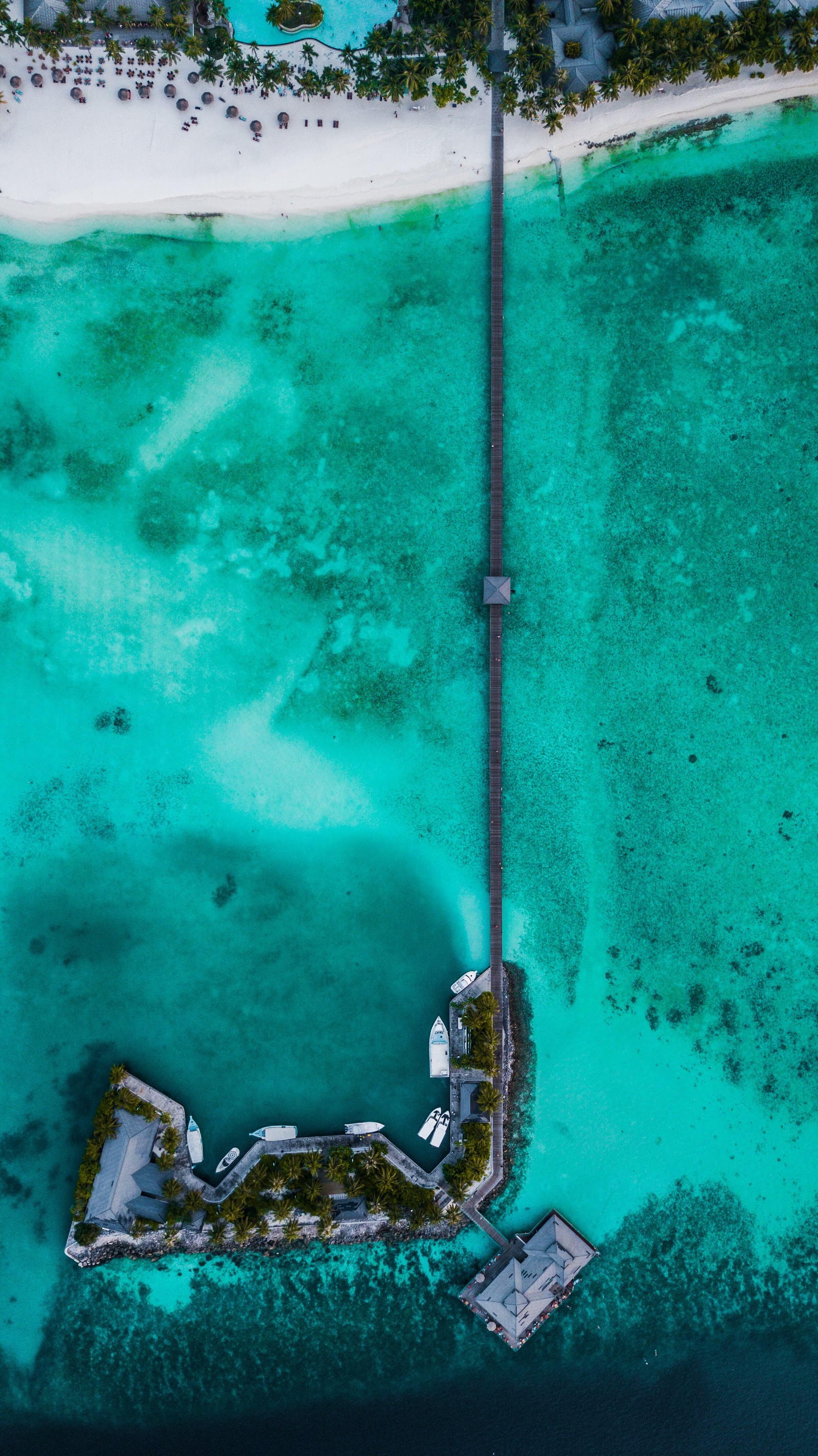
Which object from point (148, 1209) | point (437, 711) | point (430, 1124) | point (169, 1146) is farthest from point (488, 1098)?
point (437, 711)

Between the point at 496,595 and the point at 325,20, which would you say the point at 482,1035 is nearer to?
the point at 496,595

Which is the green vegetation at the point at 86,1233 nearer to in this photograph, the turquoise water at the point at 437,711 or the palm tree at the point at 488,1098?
the turquoise water at the point at 437,711

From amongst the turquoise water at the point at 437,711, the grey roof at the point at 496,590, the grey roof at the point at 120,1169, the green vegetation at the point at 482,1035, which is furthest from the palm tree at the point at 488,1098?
the grey roof at the point at 496,590

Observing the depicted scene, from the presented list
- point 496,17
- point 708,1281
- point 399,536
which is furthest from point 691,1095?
point 496,17

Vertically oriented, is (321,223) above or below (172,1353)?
above

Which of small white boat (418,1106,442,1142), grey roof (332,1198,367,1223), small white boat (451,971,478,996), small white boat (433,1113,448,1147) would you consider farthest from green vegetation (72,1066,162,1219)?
small white boat (451,971,478,996)

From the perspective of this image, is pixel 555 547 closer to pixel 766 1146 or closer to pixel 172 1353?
pixel 766 1146
